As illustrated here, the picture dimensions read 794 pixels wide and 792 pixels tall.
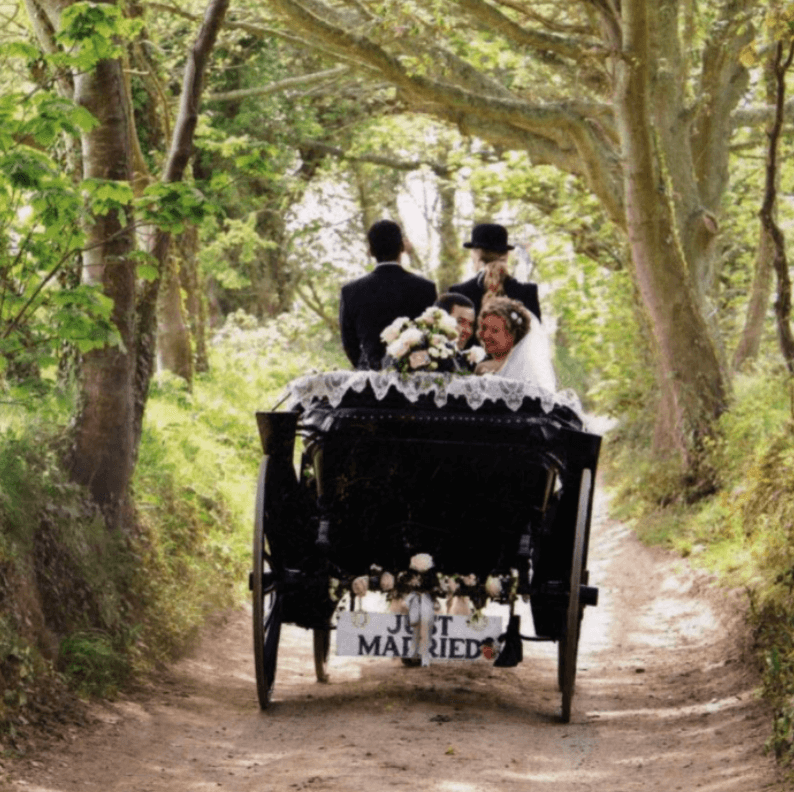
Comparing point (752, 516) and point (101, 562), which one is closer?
point (101, 562)

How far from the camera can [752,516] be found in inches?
462

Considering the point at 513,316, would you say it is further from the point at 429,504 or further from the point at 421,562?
the point at 421,562

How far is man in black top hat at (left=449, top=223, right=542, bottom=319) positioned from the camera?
980 centimetres

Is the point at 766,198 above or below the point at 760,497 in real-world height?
above

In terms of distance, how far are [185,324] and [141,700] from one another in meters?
11.5

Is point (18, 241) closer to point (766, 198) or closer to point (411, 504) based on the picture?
point (411, 504)

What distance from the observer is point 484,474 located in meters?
7.88

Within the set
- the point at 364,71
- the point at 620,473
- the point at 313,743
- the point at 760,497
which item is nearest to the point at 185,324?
the point at 364,71

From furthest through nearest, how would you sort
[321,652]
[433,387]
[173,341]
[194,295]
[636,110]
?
[194,295] < [173,341] < [636,110] < [321,652] < [433,387]

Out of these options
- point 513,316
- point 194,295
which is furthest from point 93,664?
point 194,295

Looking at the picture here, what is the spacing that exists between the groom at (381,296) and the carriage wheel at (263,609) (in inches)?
58.5

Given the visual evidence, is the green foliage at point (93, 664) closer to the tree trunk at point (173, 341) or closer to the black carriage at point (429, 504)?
the black carriage at point (429, 504)

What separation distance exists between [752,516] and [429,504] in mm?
4614

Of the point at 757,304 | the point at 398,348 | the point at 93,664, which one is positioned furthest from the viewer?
the point at 757,304
